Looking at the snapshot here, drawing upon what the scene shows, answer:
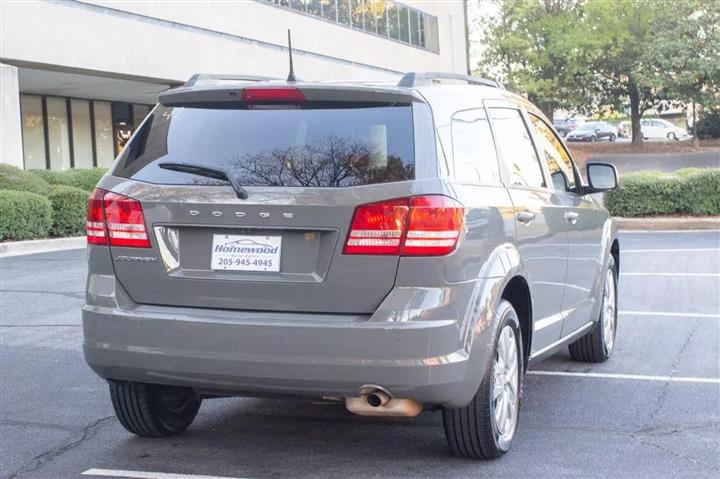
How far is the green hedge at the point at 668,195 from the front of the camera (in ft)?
68.5

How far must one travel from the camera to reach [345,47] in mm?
41812

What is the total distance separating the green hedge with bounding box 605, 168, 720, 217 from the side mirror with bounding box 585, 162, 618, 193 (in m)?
14.4

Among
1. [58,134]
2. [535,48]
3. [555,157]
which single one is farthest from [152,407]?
[535,48]

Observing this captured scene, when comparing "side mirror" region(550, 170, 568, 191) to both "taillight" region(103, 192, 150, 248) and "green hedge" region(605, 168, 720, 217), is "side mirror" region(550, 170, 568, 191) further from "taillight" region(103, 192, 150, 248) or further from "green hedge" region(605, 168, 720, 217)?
"green hedge" region(605, 168, 720, 217)

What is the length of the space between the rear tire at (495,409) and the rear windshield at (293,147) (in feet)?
3.07

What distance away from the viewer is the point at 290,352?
439cm

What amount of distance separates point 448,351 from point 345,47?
38256mm

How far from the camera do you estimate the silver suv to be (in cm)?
438

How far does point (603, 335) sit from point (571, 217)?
1457 millimetres

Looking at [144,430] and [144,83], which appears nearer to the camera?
[144,430]

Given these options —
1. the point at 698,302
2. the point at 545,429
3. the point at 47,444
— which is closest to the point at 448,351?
the point at 545,429

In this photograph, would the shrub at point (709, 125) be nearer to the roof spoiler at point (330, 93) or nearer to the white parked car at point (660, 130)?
the white parked car at point (660, 130)

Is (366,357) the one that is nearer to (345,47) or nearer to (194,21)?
(194,21)

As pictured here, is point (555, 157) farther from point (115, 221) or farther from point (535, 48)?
point (535, 48)
